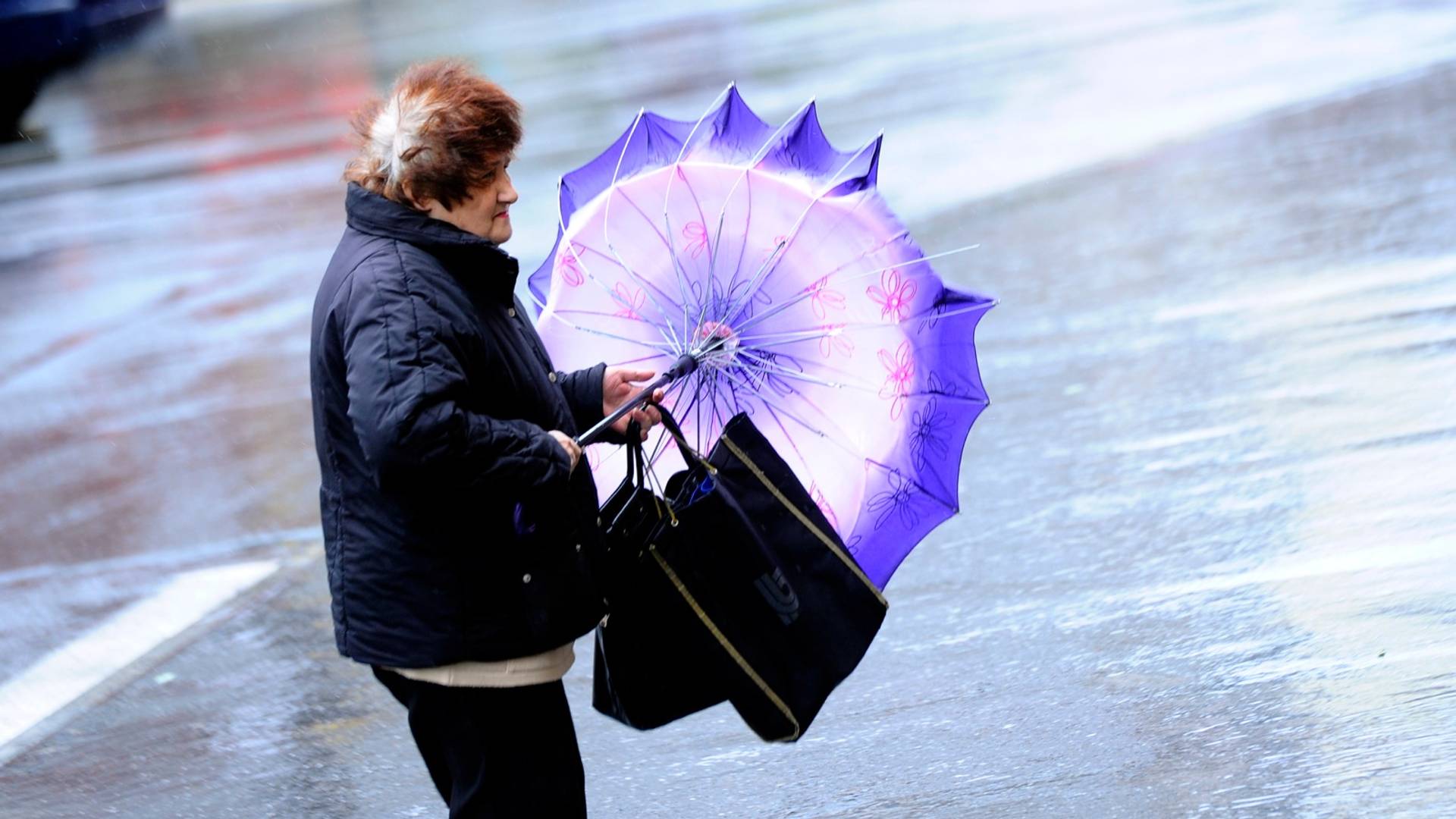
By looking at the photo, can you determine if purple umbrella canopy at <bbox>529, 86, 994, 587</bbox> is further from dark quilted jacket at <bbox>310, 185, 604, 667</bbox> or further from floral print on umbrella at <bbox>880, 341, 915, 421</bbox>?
dark quilted jacket at <bbox>310, 185, 604, 667</bbox>

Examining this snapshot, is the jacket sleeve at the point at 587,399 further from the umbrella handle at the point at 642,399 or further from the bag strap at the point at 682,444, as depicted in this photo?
the bag strap at the point at 682,444

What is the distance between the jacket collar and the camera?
301cm

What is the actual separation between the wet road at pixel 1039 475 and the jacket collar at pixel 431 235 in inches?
68.4

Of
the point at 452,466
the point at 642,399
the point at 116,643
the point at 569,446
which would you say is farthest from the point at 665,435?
the point at 116,643

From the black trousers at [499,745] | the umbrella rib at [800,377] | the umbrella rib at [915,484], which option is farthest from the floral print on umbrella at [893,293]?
the black trousers at [499,745]

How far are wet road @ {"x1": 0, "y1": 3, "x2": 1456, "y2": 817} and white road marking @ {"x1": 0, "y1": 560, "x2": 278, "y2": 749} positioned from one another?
0.12m

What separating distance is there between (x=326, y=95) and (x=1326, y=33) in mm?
10827

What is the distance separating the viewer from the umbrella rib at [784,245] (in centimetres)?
354

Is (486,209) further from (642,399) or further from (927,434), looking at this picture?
(927,434)

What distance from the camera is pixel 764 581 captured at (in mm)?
3279

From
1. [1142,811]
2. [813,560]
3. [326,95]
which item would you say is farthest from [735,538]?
[326,95]

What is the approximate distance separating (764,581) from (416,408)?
0.83 meters

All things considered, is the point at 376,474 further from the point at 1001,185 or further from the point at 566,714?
the point at 1001,185

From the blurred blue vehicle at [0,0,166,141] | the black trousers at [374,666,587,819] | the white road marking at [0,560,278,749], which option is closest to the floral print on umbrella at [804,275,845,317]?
the black trousers at [374,666,587,819]
